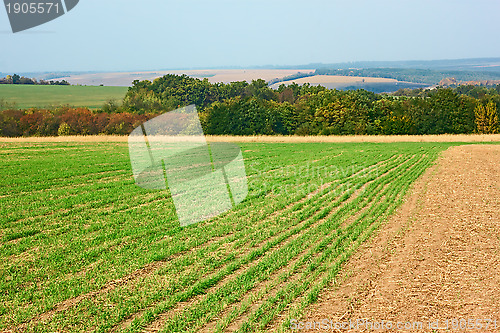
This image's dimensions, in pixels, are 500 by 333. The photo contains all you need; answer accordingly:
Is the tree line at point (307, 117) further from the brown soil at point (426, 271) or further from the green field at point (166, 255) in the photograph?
the brown soil at point (426, 271)

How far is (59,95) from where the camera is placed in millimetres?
124062

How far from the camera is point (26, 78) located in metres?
149

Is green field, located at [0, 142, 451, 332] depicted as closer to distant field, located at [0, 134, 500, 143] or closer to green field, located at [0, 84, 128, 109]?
distant field, located at [0, 134, 500, 143]

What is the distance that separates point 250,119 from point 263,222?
72036mm

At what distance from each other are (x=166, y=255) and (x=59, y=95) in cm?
13016

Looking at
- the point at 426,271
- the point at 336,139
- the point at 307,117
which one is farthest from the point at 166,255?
the point at 307,117

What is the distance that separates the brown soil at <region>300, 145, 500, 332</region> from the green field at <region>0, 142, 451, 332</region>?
445 millimetres

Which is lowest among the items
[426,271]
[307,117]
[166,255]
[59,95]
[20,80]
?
[307,117]

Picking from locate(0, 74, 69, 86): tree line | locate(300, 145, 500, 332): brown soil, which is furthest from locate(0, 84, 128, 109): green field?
locate(300, 145, 500, 332): brown soil

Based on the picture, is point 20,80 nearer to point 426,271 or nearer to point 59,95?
point 59,95

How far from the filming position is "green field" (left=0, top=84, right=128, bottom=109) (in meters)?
108

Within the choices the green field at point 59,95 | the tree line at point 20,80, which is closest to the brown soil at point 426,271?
the green field at point 59,95

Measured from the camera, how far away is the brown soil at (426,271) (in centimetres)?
627

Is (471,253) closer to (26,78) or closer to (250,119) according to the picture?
(250,119)
